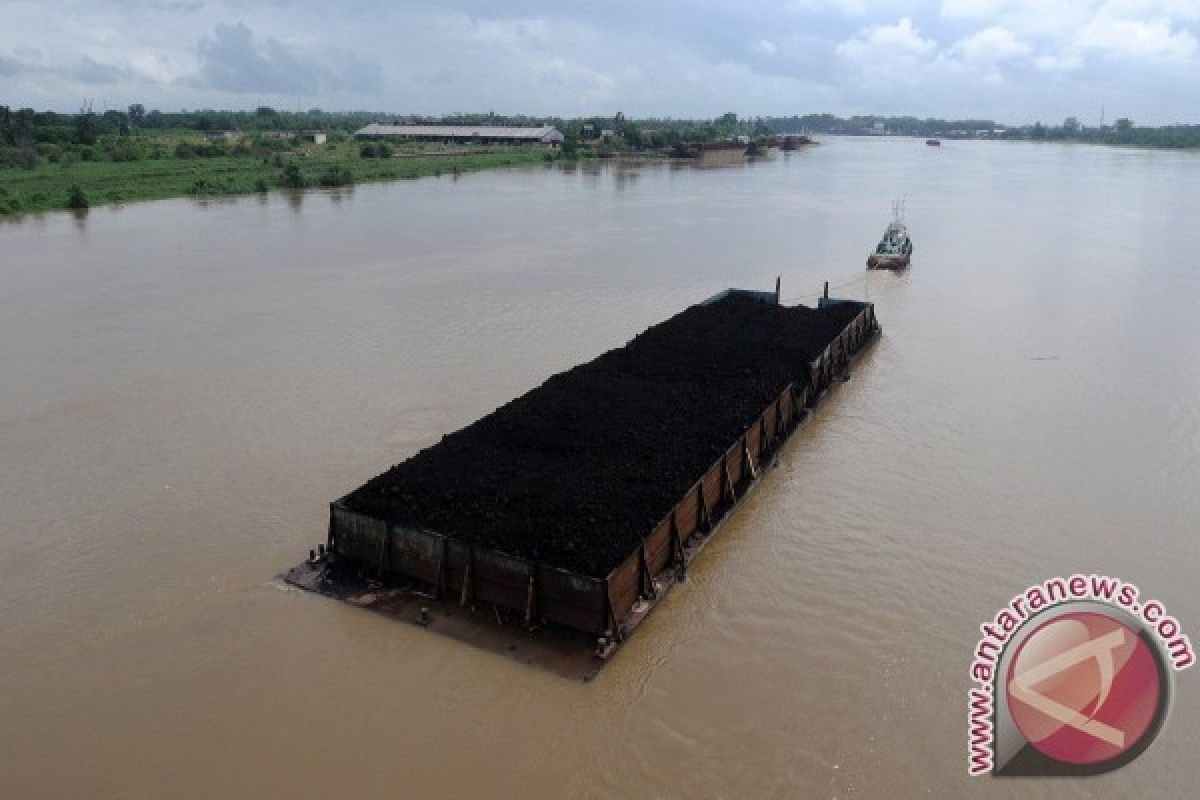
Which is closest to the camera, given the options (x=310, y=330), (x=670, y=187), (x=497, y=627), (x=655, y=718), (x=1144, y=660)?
(x=1144, y=660)

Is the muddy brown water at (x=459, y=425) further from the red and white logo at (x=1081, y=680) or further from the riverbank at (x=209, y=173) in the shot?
the riverbank at (x=209, y=173)

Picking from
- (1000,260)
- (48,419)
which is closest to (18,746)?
(48,419)

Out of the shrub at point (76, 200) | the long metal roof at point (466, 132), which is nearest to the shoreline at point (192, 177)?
the shrub at point (76, 200)

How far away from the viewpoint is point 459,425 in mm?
17797

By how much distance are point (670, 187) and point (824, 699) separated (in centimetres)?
7087

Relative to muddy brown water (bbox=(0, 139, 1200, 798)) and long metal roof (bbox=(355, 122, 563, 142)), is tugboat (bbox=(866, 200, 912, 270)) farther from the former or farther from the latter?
long metal roof (bbox=(355, 122, 563, 142))

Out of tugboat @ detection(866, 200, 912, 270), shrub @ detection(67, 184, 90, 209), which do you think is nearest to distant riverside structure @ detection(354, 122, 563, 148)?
shrub @ detection(67, 184, 90, 209)

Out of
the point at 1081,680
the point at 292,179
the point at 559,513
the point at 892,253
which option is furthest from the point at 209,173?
the point at 1081,680

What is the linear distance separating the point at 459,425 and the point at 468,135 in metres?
123

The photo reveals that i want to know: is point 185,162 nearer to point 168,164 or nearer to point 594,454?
point 168,164

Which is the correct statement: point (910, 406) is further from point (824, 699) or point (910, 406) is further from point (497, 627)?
point (497, 627)

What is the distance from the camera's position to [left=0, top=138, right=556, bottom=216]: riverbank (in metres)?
54.7

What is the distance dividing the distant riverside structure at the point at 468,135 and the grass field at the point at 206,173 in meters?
25.1

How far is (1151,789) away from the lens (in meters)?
8.70
